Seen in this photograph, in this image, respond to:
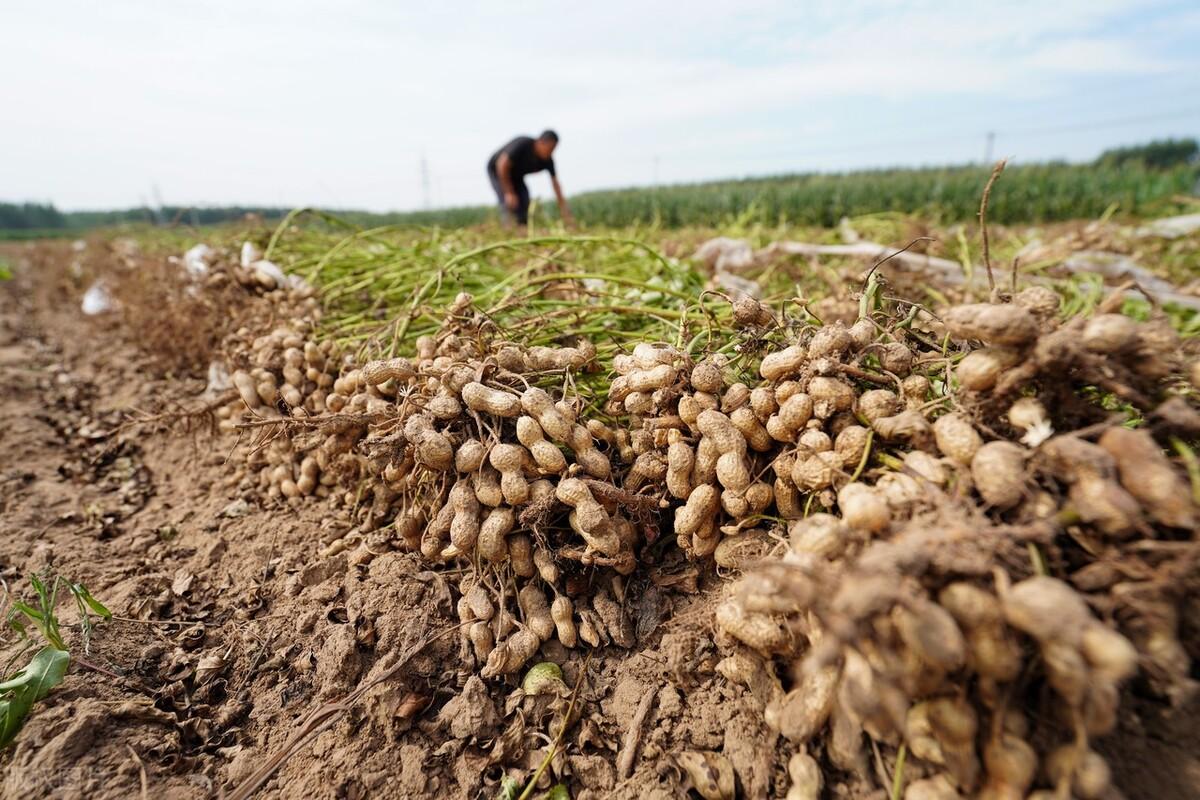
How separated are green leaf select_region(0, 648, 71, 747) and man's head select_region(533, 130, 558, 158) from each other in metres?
8.54

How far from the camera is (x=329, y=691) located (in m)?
1.58

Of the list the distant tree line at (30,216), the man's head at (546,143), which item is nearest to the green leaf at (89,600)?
the man's head at (546,143)

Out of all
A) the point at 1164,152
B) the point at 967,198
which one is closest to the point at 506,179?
the point at 967,198

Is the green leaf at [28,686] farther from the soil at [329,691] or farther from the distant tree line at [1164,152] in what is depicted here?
the distant tree line at [1164,152]

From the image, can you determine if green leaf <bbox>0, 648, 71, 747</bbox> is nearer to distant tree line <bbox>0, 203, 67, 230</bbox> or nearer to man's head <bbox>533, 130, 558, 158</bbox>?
man's head <bbox>533, 130, 558, 158</bbox>

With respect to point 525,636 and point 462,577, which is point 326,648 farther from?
point 525,636

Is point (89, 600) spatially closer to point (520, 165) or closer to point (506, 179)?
point (506, 179)

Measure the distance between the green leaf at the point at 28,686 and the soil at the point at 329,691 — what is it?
0.04 metres

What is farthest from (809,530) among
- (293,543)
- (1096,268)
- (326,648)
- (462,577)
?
(1096,268)

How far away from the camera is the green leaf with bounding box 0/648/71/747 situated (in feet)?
4.54

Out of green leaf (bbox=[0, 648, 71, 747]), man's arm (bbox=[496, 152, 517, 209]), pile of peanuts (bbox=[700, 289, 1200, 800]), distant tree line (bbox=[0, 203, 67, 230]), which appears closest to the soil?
green leaf (bbox=[0, 648, 71, 747])

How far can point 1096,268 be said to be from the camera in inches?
175

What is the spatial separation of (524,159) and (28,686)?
893 centimetres

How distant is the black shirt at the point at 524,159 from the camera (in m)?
9.01
